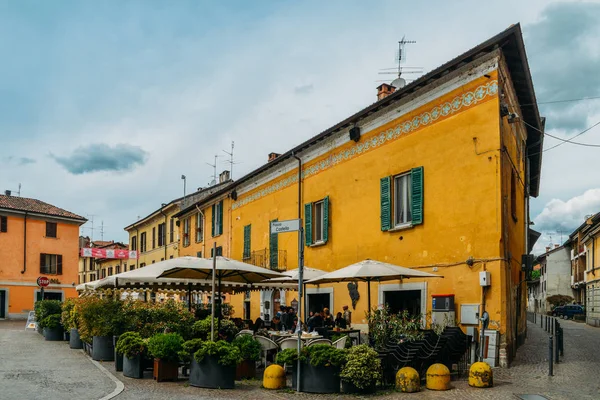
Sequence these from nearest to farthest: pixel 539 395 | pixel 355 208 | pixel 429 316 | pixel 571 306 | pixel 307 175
Result: pixel 539 395 < pixel 429 316 < pixel 355 208 < pixel 307 175 < pixel 571 306

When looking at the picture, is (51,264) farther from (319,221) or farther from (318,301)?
(319,221)

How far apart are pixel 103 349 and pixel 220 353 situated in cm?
504

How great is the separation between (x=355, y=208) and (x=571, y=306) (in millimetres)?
34473

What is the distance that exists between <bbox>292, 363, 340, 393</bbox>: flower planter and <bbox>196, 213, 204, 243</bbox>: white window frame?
946 inches

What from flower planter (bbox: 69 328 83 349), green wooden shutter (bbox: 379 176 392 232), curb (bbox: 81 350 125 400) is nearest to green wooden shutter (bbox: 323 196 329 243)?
green wooden shutter (bbox: 379 176 392 232)

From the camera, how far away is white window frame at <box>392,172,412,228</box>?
52.5 ft

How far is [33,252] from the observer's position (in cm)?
4172

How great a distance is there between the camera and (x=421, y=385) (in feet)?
34.6

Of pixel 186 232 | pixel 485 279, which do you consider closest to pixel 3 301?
pixel 186 232

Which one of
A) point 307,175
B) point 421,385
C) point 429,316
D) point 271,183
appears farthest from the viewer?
point 271,183

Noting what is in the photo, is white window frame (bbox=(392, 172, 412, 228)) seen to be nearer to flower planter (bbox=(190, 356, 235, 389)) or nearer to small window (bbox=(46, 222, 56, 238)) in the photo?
flower planter (bbox=(190, 356, 235, 389))

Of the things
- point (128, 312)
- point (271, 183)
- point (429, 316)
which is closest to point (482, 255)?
point (429, 316)

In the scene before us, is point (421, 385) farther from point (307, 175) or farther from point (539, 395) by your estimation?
point (307, 175)

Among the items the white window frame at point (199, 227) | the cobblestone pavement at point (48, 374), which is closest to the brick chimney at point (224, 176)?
the white window frame at point (199, 227)
